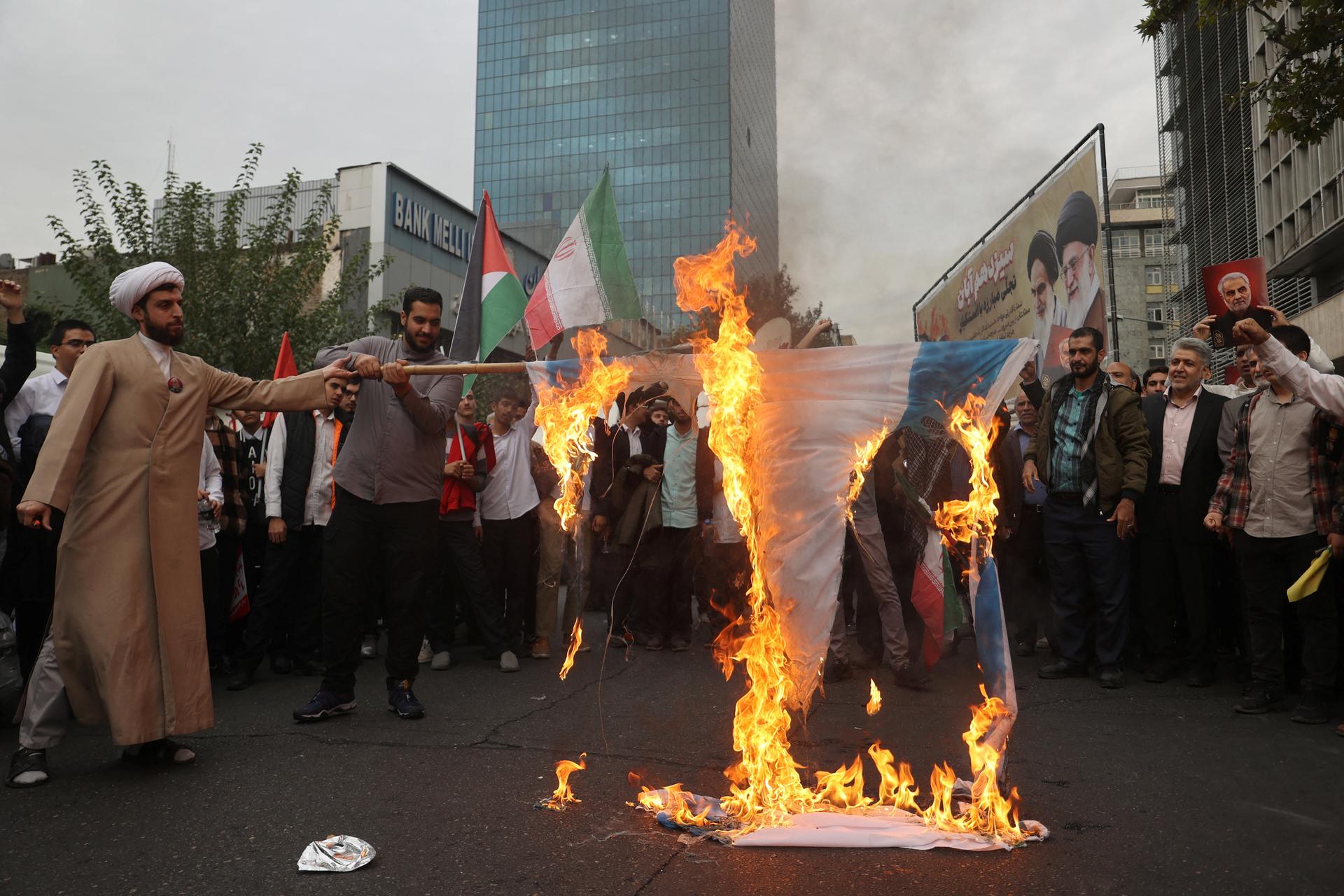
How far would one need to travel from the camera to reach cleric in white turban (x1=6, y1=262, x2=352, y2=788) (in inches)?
160

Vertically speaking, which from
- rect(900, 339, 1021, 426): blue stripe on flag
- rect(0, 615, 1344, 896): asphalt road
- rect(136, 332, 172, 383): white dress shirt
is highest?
rect(136, 332, 172, 383): white dress shirt

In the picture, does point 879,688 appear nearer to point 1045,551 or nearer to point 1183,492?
point 1045,551

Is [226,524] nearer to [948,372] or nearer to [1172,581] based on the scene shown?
[948,372]

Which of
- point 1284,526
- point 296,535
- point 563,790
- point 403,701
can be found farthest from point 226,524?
point 1284,526

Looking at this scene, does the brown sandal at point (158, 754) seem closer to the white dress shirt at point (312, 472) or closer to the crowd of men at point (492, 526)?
the crowd of men at point (492, 526)

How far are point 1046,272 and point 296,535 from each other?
25.4 ft

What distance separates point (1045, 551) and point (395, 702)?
14.5 ft

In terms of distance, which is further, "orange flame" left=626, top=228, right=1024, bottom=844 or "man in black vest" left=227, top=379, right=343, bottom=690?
"man in black vest" left=227, top=379, right=343, bottom=690

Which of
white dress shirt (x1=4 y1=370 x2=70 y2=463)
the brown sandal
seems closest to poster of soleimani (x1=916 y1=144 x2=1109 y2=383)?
the brown sandal

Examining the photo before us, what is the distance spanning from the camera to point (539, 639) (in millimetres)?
7230

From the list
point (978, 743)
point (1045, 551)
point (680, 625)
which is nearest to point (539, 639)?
point (680, 625)

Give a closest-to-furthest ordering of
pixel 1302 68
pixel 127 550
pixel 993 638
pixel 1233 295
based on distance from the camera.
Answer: pixel 993 638 → pixel 127 550 → pixel 1233 295 → pixel 1302 68

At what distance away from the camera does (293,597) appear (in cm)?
670

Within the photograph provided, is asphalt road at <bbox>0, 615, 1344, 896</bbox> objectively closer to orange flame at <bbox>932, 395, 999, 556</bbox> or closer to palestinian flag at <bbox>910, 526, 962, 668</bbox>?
palestinian flag at <bbox>910, 526, 962, 668</bbox>
